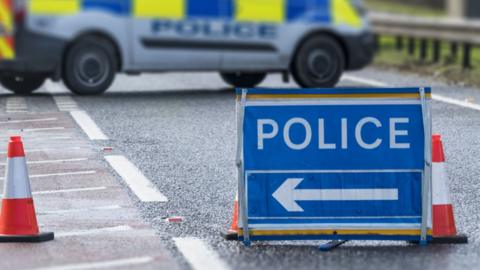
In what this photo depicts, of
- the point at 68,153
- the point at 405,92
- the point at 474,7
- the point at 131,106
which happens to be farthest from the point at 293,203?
the point at 474,7

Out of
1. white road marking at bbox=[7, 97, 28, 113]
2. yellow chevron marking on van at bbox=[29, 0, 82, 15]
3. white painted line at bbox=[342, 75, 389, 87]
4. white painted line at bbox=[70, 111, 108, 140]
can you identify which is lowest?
white painted line at bbox=[342, 75, 389, 87]

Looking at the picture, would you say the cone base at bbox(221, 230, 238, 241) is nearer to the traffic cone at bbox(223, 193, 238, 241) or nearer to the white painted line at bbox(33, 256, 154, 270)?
the traffic cone at bbox(223, 193, 238, 241)

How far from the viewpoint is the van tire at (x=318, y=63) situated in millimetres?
18609

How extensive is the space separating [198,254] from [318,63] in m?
10.9

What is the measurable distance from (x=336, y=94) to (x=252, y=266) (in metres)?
1.23

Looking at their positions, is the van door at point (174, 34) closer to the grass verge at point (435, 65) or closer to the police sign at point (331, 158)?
the grass verge at point (435, 65)

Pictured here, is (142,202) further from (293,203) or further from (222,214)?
(293,203)

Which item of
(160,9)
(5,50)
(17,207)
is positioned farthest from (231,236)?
(160,9)

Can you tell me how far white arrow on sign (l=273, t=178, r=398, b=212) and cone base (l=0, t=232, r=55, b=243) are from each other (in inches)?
50.8

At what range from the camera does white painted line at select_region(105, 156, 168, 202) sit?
33.1 ft

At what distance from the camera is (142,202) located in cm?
985

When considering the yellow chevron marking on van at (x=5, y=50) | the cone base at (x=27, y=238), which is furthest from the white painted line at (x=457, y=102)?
the cone base at (x=27, y=238)

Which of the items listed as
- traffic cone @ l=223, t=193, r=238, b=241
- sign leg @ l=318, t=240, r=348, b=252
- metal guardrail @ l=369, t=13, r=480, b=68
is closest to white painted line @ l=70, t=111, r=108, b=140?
traffic cone @ l=223, t=193, r=238, b=241

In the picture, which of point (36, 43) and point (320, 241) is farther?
point (36, 43)
